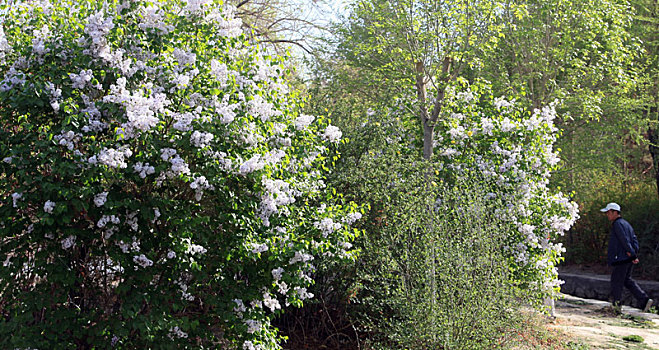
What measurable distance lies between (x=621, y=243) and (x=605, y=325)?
1.87 meters

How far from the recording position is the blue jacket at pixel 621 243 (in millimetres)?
10164

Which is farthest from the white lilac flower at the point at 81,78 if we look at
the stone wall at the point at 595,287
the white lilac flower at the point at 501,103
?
the stone wall at the point at 595,287

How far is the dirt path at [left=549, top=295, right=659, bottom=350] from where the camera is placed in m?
7.50

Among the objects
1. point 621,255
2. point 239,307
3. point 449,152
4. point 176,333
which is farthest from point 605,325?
point 176,333

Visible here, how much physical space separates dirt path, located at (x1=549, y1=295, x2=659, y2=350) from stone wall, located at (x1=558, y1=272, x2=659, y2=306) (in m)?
1.75

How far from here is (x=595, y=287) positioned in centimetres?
1366

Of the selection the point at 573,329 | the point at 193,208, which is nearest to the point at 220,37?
the point at 193,208

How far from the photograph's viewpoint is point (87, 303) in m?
4.55

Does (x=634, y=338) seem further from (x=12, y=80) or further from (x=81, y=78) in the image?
(x=12, y=80)

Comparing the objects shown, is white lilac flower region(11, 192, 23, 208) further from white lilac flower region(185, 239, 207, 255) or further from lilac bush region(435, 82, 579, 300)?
lilac bush region(435, 82, 579, 300)

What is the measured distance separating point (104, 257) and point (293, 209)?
150 centimetres

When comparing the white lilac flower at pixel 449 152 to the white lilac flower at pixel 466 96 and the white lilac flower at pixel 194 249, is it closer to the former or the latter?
the white lilac flower at pixel 466 96

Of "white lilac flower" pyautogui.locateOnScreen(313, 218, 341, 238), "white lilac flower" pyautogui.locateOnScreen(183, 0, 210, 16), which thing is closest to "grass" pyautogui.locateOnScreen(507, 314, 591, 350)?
"white lilac flower" pyautogui.locateOnScreen(313, 218, 341, 238)

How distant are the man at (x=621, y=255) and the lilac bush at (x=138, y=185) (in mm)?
7242
